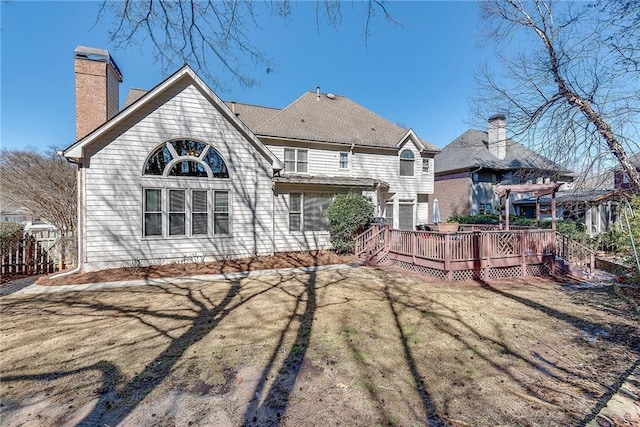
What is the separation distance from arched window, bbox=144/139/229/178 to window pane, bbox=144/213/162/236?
4.86 feet

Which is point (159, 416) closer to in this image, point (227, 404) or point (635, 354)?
point (227, 404)

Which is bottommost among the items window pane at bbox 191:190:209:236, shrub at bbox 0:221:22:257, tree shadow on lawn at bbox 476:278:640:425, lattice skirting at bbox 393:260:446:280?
tree shadow on lawn at bbox 476:278:640:425

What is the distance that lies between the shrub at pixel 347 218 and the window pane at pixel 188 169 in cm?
541

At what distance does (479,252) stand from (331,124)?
1101 cm

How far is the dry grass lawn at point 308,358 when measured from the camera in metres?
2.90

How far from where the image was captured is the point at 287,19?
4.27 m

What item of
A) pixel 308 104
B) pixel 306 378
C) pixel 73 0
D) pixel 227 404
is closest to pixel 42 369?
pixel 227 404

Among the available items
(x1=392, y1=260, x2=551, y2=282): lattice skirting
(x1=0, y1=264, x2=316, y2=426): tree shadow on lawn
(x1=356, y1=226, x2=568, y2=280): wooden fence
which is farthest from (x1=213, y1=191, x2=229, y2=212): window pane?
(x1=392, y1=260, x2=551, y2=282): lattice skirting

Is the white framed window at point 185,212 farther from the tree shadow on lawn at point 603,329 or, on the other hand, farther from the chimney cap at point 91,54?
the tree shadow on lawn at point 603,329

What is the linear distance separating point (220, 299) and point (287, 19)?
572cm

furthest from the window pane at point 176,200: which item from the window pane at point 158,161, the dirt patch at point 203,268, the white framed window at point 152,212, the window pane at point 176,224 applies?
the dirt patch at point 203,268

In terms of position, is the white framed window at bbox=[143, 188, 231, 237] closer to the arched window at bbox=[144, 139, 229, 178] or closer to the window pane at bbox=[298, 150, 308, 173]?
the arched window at bbox=[144, 139, 229, 178]

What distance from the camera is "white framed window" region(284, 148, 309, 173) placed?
48.4 ft

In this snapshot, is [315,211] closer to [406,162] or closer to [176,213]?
[176,213]
